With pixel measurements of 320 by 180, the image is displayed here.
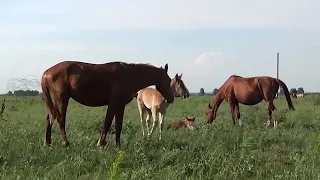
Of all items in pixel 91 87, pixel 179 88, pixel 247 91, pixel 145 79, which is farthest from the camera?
pixel 247 91

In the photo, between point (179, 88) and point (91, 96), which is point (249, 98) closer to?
point (179, 88)

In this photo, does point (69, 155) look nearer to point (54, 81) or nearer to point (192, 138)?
point (54, 81)

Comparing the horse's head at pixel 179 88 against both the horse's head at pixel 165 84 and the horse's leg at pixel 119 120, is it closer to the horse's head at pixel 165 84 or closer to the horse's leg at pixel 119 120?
the horse's head at pixel 165 84

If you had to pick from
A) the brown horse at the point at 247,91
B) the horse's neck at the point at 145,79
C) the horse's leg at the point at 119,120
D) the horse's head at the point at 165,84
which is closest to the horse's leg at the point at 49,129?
Result: the horse's leg at the point at 119,120

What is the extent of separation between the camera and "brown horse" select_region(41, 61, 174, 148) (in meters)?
9.00

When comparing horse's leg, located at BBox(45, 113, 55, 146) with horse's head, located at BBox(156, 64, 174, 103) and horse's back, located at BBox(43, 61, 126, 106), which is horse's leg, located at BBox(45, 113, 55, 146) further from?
horse's head, located at BBox(156, 64, 174, 103)

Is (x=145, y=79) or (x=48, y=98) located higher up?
(x=145, y=79)

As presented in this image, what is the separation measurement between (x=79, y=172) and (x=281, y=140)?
4851 mm

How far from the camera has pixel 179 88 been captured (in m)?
13.6

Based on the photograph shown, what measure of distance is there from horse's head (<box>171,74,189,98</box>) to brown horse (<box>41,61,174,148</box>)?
383 centimetres

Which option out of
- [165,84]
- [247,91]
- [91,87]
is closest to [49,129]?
[91,87]

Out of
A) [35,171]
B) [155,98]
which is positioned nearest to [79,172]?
[35,171]

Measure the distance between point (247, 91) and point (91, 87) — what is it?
851cm

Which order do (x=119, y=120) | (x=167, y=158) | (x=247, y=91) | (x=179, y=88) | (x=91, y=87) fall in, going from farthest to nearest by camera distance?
(x=247, y=91) < (x=179, y=88) < (x=119, y=120) < (x=91, y=87) < (x=167, y=158)
